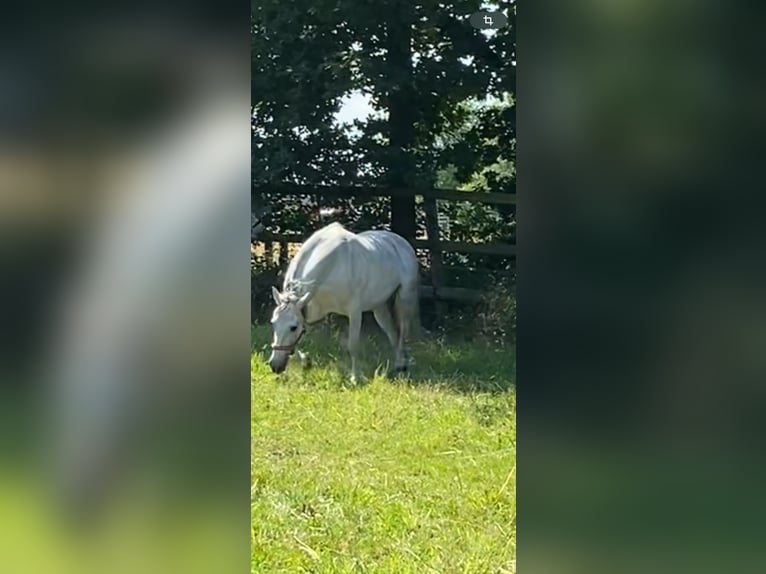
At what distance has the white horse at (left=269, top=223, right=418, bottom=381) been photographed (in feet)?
4.05

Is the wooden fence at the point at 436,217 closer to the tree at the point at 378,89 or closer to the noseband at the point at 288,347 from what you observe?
the tree at the point at 378,89

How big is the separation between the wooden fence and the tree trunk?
17 mm

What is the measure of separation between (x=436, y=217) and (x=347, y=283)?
0.55 ft

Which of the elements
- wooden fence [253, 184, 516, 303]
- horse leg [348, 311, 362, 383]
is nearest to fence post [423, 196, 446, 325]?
wooden fence [253, 184, 516, 303]

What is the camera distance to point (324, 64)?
1.24 meters

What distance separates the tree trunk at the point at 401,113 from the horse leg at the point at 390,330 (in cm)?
11
